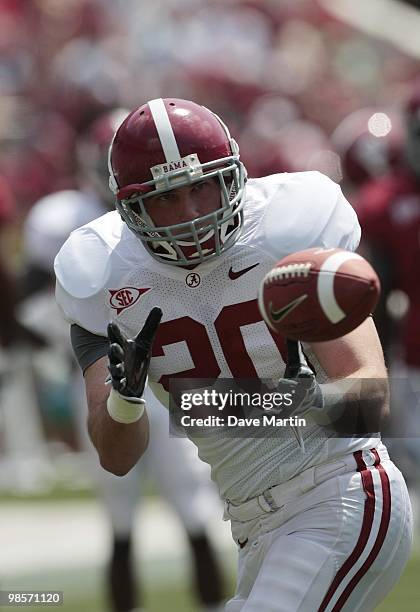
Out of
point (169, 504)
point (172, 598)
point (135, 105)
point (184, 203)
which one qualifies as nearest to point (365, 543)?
point (184, 203)

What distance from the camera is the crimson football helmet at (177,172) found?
2.78 meters

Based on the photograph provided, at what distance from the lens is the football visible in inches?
96.9

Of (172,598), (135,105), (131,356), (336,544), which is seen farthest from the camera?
(135,105)

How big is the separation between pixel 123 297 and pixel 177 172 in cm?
31

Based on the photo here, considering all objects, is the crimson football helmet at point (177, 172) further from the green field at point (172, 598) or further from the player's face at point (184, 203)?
the green field at point (172, 598)

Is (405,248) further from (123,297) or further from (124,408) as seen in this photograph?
(124,408)

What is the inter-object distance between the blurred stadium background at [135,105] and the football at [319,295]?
202 cm

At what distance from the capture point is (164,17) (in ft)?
42.8

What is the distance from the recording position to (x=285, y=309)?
8.09 feet

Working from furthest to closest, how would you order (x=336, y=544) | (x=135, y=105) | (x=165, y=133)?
1. (x=135, y=105)
2. (x=165, y=133)
3. (x=336, y=544)

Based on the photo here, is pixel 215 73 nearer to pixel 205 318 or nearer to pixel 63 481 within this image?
pixel 63 481

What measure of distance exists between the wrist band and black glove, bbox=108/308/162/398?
1.0 inches

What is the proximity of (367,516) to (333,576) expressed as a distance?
0.48ft

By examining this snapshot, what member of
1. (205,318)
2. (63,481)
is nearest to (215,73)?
(63,481)
